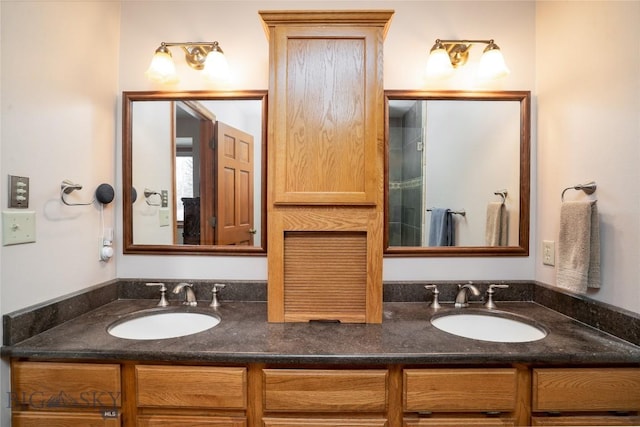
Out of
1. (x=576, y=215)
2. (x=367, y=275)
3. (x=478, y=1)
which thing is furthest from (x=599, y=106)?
(x=367, y=275)

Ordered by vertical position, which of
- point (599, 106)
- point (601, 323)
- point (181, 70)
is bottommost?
point (601, 323)

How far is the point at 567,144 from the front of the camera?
4.43ft

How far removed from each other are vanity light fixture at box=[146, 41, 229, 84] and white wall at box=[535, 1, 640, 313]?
155cm

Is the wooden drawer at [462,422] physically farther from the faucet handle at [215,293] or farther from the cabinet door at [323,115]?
the faucet handle at [215,293]

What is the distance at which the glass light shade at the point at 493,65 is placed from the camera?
143 centimetres

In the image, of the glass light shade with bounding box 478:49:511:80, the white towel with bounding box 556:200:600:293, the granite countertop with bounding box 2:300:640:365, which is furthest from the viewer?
the glass light shade with bounding box 478:49:511:80

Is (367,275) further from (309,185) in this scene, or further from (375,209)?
(309,185)

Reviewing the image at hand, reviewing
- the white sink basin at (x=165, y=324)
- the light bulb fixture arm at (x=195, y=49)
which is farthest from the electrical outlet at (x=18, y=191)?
the light bulb fixture arm at (x=195, y=49)

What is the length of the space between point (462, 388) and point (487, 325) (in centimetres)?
49

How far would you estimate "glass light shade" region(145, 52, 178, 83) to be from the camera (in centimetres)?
145

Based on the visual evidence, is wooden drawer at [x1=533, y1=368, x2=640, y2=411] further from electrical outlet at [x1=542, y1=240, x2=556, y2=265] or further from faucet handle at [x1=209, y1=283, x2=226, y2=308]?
faucet handle at [x1=209, y1=283, x2=226, y2=308]

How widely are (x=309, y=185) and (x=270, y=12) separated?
70 cm

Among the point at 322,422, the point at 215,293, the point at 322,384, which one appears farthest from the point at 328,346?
the point at 215,293

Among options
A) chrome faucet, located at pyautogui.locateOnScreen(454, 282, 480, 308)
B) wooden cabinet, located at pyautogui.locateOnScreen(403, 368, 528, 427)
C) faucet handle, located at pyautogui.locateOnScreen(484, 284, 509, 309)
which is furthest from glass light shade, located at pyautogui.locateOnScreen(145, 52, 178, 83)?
faucet handle, located at pyautogui.locateOnScreen(484, 284, 509, 309)
